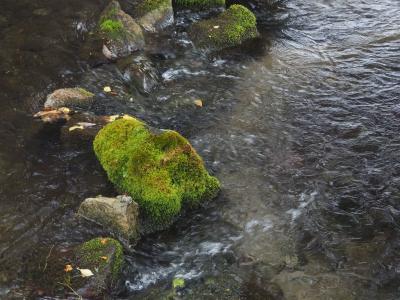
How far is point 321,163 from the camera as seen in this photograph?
24.6 feet

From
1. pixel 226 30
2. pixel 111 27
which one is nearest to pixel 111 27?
pixel 111 27

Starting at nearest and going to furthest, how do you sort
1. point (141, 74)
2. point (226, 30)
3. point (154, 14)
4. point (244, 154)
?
point (244, 154) < point (141, 74) < point (226, 30) < point (154, 14)

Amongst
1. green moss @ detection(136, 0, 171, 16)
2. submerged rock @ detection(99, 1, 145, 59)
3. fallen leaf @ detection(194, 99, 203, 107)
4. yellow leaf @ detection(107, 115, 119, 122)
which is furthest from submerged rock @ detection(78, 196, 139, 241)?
green moss @ detection(136, 0, 171, 16)

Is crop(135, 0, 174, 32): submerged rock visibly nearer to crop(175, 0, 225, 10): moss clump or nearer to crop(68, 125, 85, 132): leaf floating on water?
crop(175, 0, 225, 10): moss clump

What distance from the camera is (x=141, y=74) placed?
953cm

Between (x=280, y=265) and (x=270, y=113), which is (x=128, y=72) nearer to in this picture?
(x=270, y=113)

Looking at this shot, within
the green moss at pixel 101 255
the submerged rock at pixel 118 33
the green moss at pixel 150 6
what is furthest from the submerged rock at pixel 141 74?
the green moss at pixel 101 255

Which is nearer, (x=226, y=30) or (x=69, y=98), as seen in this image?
(x=69, y=98)

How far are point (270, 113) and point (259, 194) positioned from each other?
2.31 m

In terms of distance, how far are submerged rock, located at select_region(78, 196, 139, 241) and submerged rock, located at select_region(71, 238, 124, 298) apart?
31 cm

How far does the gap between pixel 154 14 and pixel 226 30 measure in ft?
6.19

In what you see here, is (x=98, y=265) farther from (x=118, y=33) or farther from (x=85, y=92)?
(x=118, y=33)

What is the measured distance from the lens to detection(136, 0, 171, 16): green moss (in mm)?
11391

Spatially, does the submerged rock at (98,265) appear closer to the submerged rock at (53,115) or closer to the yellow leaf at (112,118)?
the yellow leaf at (112,118)
